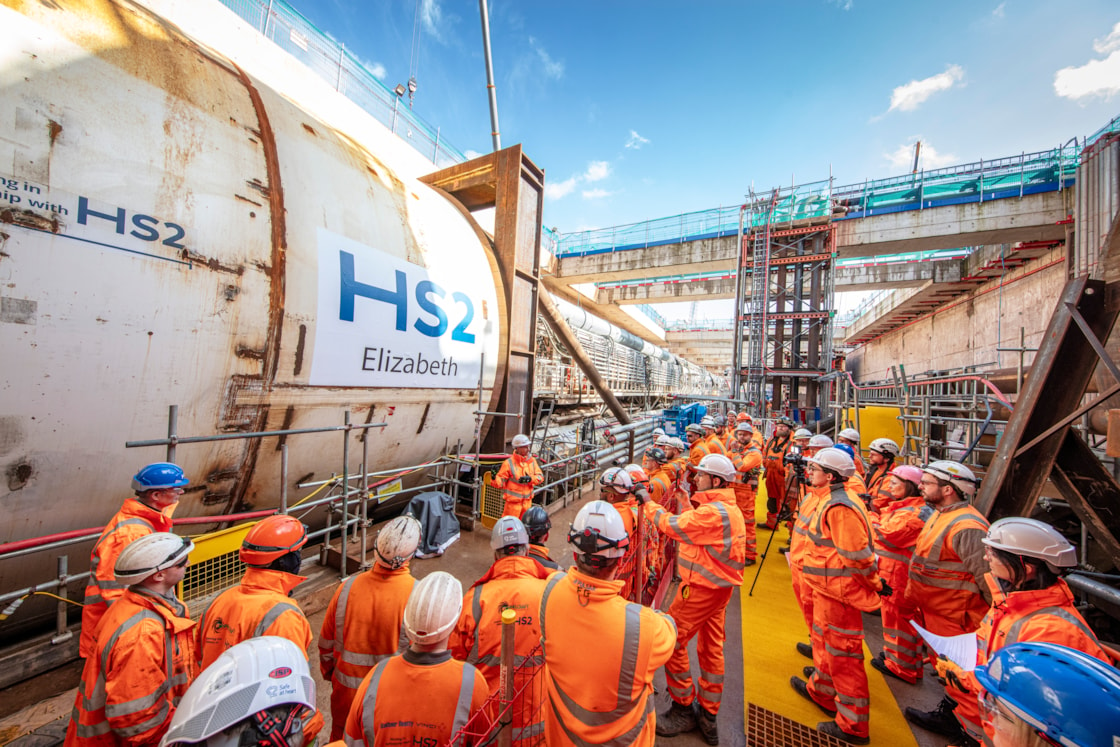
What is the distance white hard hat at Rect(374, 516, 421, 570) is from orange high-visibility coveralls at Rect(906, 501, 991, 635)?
400 centimetres

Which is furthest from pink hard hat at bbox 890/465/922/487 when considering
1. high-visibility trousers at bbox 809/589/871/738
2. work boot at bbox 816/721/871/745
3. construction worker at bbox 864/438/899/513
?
work boot at bbox 816/721/871/745

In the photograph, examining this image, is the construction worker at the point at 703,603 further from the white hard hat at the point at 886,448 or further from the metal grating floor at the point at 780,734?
the white hard hat at the point at 886,448

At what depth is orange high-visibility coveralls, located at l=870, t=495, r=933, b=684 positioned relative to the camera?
3.70 metres

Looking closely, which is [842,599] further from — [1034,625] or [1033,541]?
[1033,541]

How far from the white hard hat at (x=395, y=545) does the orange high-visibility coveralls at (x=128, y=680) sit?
929mm

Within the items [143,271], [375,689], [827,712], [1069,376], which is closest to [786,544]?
[827,712]

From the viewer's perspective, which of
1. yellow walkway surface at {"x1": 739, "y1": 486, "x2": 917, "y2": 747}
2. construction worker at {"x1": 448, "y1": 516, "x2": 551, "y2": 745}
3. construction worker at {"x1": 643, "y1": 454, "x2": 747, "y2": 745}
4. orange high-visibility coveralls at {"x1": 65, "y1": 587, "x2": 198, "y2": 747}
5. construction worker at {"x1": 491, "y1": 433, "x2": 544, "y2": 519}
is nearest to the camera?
orange high-visibility coveralls at {"x1": 65, "y1": 587, "x2": 198, "y2": 747}

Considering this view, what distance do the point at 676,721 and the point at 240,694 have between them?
3.21 m

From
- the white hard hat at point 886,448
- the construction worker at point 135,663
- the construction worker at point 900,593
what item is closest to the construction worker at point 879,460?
the white hard hat at point 886,448

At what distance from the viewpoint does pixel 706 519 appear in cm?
322

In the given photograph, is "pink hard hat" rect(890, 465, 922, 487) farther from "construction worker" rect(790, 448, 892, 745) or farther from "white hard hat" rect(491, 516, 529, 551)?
"white hard hat" rect(491, 516, 529, 551)

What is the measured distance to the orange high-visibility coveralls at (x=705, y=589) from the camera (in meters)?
3.09

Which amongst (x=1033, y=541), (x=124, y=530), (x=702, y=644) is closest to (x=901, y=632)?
(x=702, y=644)

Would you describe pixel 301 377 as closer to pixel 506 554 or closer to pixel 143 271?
pixel 143 271
